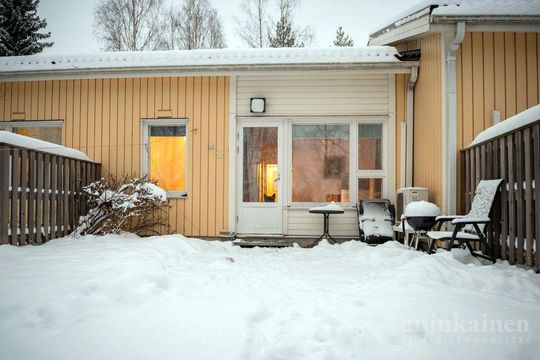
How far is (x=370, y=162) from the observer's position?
19.1 ft

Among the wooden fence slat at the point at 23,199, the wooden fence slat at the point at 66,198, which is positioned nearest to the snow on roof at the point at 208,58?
the wooden fence slat at the point at 66,198

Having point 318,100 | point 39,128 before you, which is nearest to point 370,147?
point 318,100

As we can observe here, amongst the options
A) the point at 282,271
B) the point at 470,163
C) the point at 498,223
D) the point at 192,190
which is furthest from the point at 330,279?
the point at 192,190

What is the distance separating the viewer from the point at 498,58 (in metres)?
4.63

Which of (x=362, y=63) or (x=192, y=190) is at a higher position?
(x=362, y=63)

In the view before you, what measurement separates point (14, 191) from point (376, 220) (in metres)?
4.98

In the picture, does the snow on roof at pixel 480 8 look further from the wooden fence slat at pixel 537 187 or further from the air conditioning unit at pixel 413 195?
the air conditioning unit at pixel 413 195

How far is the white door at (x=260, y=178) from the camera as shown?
5.86 m

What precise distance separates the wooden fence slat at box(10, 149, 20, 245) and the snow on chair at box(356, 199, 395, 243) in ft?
15.4

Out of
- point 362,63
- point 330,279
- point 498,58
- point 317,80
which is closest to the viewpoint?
point 330,279

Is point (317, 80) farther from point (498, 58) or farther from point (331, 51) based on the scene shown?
point (498, 58)

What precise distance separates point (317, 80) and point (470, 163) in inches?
110

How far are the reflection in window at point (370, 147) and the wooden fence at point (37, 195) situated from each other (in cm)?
473

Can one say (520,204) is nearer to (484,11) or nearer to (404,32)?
(484,11)
